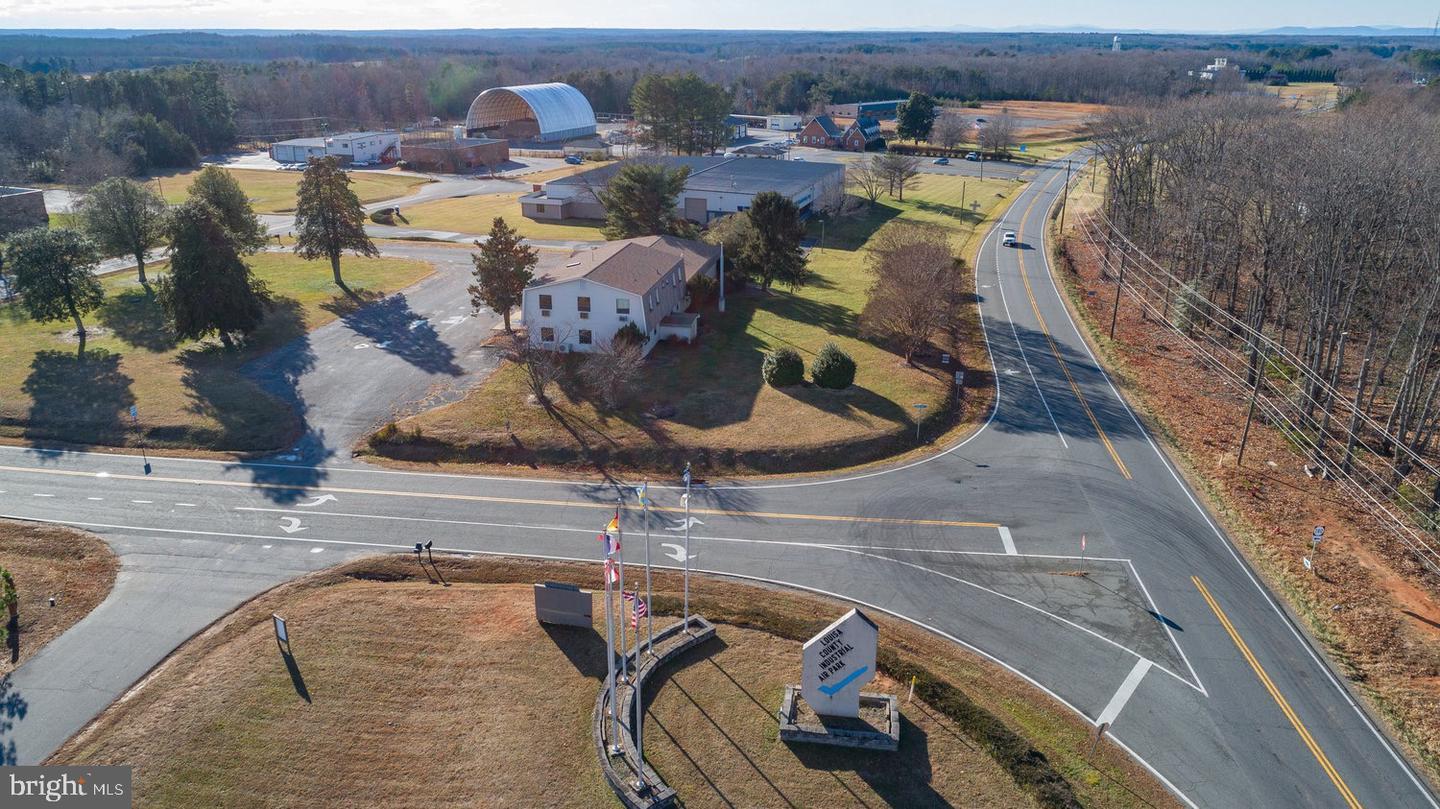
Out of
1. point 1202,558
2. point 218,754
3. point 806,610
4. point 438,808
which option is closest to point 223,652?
point 218,754

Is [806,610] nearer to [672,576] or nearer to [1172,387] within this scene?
[672,576]

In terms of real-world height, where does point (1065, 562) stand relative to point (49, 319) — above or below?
below

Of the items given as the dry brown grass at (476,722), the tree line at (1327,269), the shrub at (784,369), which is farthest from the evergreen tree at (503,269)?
the tree line at (1327,269)

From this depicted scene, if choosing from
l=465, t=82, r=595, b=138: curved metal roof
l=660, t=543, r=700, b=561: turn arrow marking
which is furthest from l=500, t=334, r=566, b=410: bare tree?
l=465, t=82, r=595, b=138: curved metal roof

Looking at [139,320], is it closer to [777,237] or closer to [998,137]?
[777,237]

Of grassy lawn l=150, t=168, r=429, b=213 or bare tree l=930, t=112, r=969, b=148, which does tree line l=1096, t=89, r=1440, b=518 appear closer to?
bare tree l=930, t=112, r=969, b=148

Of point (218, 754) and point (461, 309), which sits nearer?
point (218, 754)
